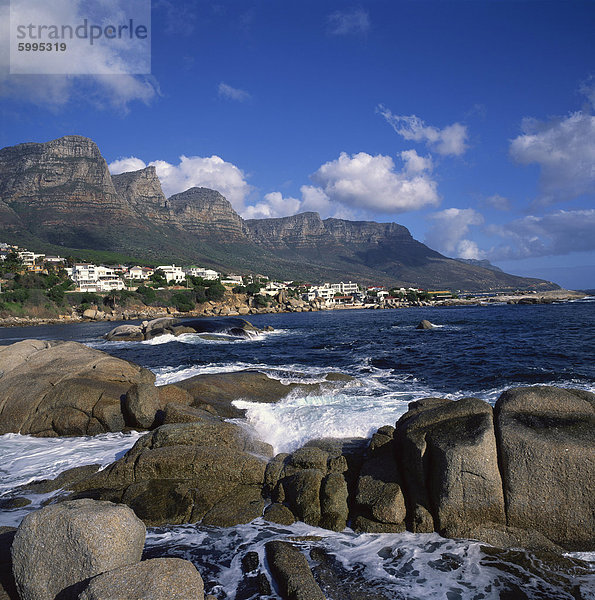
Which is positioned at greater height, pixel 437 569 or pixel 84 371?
pixel 84 371

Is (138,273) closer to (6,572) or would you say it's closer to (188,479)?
(188,479)

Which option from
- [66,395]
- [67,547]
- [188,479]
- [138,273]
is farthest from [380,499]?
[138,273]

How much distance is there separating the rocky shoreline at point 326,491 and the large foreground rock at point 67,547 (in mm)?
17

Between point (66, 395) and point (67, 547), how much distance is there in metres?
11.7

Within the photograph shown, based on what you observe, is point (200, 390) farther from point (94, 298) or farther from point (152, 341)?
point (94, 298)

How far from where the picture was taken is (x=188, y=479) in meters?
9.97

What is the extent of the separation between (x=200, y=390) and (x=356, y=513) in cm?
1113

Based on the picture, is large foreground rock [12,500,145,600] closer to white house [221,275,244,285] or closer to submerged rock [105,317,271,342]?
submerged rock [105,317,271,342]

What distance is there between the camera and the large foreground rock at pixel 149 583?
16.0 feet

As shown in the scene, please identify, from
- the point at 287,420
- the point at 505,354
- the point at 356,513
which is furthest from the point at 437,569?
the point at 505,354

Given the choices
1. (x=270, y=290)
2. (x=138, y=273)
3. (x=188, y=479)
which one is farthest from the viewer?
(x=270, y=290)

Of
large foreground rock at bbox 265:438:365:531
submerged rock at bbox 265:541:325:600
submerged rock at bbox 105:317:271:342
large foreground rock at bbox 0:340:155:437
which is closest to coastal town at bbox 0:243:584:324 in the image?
Answer: submerged rock at bbox 105:317:271:342

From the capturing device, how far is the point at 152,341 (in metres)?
51.3

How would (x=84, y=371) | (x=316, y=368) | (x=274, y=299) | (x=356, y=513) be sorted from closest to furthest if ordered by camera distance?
(x=356, y=513) < (x=84, y=371) < (x=316, y=368) < (x=274, y=299)
